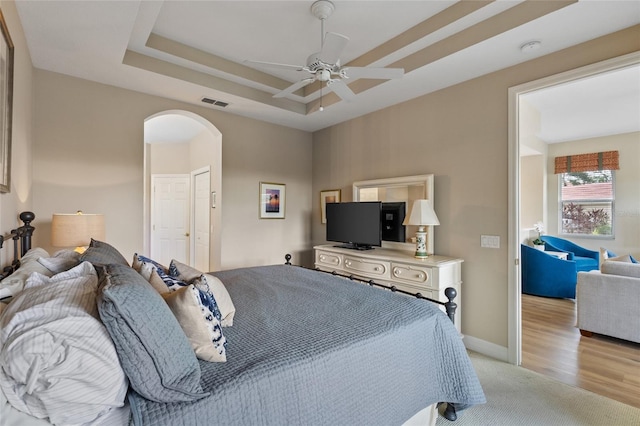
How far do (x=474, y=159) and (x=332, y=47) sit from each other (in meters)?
1.89

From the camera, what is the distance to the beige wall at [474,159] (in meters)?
2.76

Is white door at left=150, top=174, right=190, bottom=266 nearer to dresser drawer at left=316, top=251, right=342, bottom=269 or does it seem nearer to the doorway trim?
dresser drawer at left=316, top=251, right=342, bottom=269

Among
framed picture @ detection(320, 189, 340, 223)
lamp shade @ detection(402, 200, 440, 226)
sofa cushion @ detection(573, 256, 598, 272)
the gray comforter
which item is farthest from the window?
the gray comforter

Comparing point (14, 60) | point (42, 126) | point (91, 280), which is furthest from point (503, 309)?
point (42, 126)

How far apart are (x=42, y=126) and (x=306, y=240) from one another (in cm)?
338

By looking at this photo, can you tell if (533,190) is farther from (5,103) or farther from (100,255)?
(5,103)

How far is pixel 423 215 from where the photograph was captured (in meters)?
3.12

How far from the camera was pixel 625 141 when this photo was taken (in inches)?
225

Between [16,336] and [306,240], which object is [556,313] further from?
[16,336]

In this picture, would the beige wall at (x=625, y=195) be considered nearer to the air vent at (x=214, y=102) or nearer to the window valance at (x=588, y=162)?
the window valance at (x=588, y=162)

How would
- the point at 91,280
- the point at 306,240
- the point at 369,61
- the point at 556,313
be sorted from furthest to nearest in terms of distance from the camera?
1. the point at 306,240
2. the point at 556,313
3. the point at 369,61
4. the point at 91,280

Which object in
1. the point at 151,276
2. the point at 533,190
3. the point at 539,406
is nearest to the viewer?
the point at 151,276

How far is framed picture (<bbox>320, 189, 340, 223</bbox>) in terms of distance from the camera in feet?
14.9

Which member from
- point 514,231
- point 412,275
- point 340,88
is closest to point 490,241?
point 514,231
